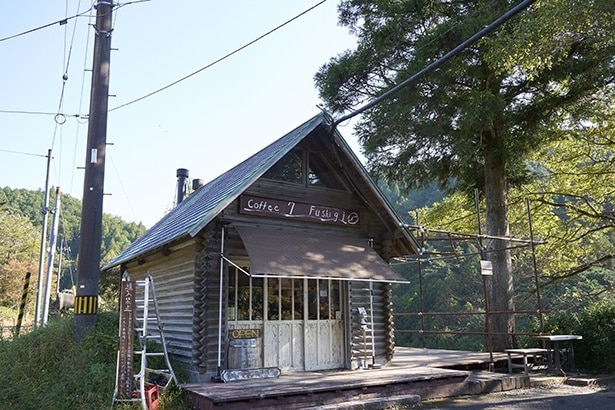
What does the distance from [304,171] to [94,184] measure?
492 centimetres

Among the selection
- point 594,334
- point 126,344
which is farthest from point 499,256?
point 126,344

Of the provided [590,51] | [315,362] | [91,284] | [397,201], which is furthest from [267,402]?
[397,201]

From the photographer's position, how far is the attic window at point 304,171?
11422 mm

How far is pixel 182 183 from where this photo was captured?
915 inches

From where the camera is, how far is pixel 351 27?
19.6 m

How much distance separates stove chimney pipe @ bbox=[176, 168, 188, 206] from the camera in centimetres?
2310

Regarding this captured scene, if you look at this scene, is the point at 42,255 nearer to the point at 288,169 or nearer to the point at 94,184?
the point at 94,184

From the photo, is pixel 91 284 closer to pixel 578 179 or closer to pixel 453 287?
pixel 578 179

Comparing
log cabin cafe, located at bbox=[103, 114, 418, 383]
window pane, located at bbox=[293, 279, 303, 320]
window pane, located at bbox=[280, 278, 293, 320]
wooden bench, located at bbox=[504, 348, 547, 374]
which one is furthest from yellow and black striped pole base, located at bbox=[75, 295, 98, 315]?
wooden bench, located at bbox=[504, 348, 547, 374]

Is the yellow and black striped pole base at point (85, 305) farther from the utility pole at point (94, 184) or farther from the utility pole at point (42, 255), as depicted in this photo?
the utility pole at point (42, 255)

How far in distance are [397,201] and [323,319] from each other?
44496 millimetres

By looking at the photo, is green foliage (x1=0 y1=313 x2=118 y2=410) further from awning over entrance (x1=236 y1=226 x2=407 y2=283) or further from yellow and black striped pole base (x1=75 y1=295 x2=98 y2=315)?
awning over entrance (x1=236 y1=226 x2=407 y2=283)

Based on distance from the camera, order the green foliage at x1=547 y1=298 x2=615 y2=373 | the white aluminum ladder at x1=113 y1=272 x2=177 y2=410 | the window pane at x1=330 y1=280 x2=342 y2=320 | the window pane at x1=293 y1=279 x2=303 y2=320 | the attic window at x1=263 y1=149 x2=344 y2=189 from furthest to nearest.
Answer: the green foliage at x1=547 y1=298 x2=615 y2=373, the window pane at x1=330 y1=280 x2=342 y2=320, the attic window at x1=263 y1=149 x2=344 y2=189, the window pane at x1=293 y1=279 x2=303 y2=320, the white aluminum ladder at x1=113 y1=272 x2=177 y2=410

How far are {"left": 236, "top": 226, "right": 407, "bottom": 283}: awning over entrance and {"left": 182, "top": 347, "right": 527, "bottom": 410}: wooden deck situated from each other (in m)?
1.94
